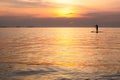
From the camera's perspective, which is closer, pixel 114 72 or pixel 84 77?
pixel 84 77

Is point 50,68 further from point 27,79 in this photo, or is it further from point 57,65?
point 27,79

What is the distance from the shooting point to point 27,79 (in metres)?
17.9

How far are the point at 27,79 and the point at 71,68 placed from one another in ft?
17.5

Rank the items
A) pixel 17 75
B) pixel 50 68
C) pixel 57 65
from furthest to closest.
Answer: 1. pixel 57 65
2. pixel 50 68
3. pixel 17 75

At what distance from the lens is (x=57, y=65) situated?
930 inches

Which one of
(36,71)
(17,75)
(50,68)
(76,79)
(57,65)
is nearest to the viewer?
(76,79)

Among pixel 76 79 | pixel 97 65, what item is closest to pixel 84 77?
pixel 76 79

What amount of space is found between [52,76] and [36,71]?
2.28 m

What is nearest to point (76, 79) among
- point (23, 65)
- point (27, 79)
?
point (27, 79)

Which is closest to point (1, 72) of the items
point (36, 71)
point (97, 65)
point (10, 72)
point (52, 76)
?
point (10, 72)

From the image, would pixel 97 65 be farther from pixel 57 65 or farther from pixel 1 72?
pixel 1 72

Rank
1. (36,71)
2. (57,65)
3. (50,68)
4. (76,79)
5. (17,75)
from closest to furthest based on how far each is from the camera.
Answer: (76,79), (17,75), (36,71), (50,68), (57,65)

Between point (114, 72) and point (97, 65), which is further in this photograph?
point (97, 65)

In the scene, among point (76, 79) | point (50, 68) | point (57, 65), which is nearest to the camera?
point (76, 79)
